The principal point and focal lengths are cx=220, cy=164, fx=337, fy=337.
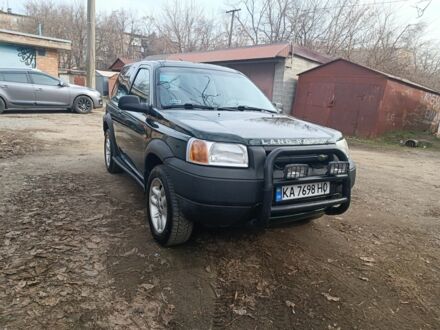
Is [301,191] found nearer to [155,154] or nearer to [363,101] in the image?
[155,154]

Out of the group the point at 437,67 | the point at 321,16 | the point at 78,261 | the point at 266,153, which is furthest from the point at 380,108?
the point at 321,16

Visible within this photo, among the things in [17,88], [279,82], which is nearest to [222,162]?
[17,88]

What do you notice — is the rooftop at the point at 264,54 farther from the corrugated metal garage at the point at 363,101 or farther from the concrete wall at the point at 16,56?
the concrete wall at the point at 16,56

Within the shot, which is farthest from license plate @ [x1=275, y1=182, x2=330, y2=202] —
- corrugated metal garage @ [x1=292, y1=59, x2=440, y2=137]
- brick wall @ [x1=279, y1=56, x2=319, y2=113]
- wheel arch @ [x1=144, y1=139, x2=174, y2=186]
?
brick wall @ [x1=279, y1=56, x2=319, y2=113]

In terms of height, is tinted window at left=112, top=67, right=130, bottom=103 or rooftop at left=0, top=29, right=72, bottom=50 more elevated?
rooftop at left=0, top=29, right=72, bottom=50

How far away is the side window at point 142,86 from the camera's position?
3637mm

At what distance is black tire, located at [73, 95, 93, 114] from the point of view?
13326 mm

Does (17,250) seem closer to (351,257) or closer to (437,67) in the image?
(351,257)

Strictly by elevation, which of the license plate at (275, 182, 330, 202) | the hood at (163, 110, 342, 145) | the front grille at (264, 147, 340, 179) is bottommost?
the license plate at (275, 182, 330, 202)

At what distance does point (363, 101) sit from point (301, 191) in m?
11.6

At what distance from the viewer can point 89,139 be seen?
27.7 ft

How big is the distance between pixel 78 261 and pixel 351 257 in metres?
2.43

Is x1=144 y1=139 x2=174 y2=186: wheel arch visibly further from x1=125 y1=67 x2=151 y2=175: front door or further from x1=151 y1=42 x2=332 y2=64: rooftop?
x1=151 y1=42 x2=332 y2=64: rooftop

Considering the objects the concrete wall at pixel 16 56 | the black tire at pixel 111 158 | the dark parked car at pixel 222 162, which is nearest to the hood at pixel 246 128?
the dark parked car at pixel 222 162
